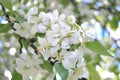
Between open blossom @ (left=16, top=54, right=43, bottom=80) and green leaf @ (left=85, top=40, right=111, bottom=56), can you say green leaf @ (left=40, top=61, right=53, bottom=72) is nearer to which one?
open blossom @ (left=16, top=54, right=43, bottom=80)

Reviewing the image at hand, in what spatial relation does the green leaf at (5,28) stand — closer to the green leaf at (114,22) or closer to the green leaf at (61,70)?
the green leaf at (61,70)

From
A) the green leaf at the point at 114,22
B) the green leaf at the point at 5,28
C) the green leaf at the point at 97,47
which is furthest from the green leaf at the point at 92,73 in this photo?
the green leaf at the point at 114,22

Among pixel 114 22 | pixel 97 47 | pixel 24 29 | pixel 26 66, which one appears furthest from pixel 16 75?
pixel 114 22

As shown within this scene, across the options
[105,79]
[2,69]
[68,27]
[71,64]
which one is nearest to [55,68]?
[71,64]

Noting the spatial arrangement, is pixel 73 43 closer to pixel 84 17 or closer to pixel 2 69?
pixel 2 69

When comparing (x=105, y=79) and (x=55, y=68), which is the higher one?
(x=55, y=68)

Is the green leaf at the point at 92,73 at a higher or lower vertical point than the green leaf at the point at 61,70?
lower

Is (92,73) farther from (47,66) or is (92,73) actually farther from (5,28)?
(5,28)
